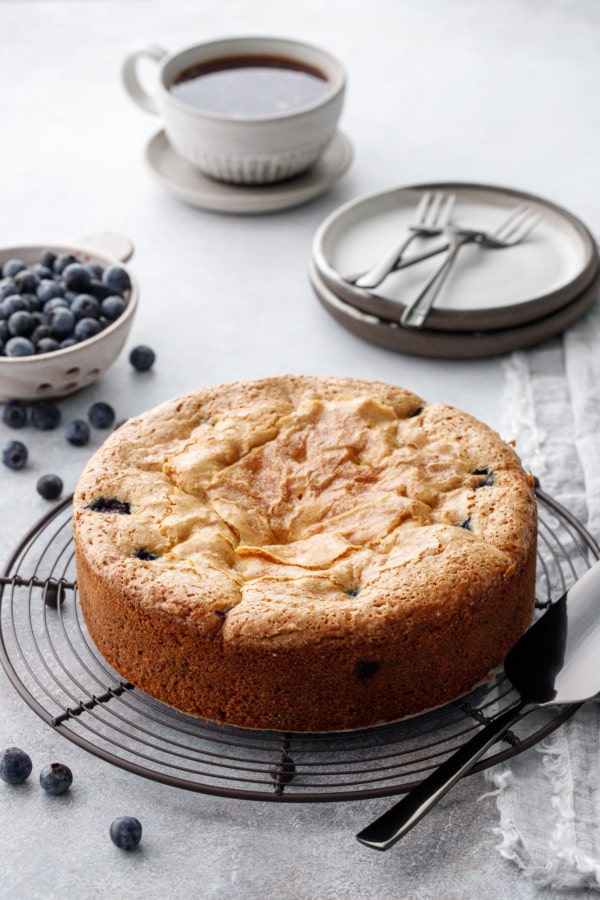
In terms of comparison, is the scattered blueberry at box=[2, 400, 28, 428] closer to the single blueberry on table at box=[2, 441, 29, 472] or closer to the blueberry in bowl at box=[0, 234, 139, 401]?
the blueberry in bowl at box=[0, 234, 139, 401]

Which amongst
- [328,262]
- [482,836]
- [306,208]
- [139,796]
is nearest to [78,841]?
[139,796]

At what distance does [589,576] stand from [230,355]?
1.64 m

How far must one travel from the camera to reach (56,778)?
205 centimetres

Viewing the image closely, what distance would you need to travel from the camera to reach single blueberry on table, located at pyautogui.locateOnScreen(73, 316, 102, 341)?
10.2 ft

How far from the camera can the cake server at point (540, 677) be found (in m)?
1.89

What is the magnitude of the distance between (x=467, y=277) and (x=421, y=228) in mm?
280

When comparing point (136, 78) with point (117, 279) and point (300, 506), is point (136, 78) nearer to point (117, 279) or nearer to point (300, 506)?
point (117, 279)

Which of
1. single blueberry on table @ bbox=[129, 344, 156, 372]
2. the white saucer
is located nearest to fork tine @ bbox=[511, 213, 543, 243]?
the white saucer

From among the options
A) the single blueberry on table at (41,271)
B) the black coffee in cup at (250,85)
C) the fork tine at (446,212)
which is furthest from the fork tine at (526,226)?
the single blueberry on table at (41,271)

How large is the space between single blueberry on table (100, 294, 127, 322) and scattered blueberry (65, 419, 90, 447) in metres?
0.36

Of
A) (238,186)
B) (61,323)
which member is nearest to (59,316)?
(61,323)

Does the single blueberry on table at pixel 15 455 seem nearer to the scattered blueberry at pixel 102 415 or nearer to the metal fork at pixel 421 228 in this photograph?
the scattered blueberry at pixel 102 415

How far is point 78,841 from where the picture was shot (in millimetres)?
1981

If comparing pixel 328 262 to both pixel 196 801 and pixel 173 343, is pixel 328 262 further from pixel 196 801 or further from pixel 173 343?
pixel 196 801
